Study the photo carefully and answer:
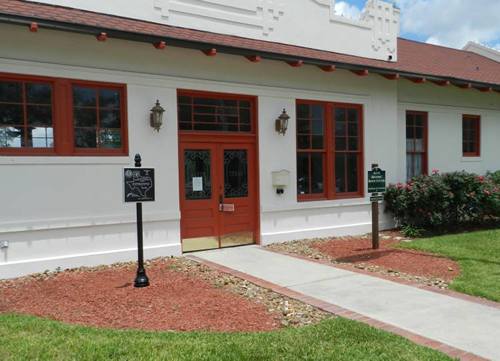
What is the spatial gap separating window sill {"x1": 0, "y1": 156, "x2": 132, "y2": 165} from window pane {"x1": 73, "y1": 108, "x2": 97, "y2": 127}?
1.98ft

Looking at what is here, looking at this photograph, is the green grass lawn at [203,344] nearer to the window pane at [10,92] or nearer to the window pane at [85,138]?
the window pane at [85,138]

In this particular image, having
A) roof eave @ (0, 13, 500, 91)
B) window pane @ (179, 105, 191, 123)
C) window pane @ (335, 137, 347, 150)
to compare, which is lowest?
window pane @ (335, 137, 347, 150)

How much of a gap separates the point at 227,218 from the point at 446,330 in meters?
5.54

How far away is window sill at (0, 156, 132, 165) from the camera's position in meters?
7.36

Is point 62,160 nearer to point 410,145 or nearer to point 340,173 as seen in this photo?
point 340,173

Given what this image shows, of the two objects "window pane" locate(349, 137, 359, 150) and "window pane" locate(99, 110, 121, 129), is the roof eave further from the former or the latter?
"window pane" locate(349, 137, 359, 150)

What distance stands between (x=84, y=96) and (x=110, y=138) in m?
0.86

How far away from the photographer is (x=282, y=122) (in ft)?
33.3

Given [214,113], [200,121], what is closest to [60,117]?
[200,121]

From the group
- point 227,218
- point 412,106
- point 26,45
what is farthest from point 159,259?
point 412,106

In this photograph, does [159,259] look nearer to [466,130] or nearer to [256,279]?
[256,279]

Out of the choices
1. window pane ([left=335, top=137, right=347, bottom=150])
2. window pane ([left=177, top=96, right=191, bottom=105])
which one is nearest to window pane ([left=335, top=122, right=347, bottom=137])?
window pane ([left=335, top=137, right=347, bottom=150])

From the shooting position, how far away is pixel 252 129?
1005cm

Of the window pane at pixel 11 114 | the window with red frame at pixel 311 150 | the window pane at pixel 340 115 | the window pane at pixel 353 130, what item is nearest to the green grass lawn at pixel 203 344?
the window pane at pixel 11 114
